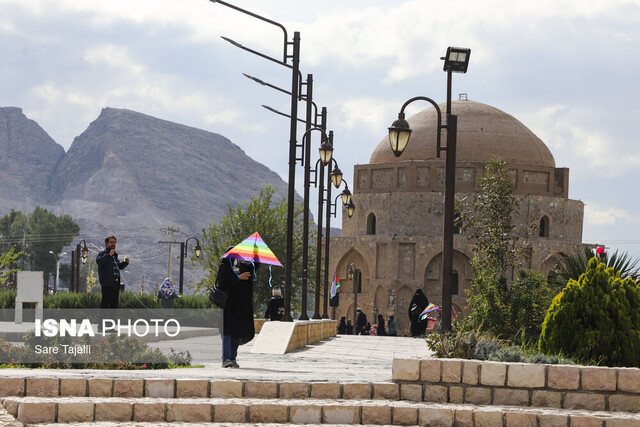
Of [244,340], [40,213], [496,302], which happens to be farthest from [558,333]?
[40,213]

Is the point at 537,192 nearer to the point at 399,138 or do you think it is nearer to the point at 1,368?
the point at 399,138

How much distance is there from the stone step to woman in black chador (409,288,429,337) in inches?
990

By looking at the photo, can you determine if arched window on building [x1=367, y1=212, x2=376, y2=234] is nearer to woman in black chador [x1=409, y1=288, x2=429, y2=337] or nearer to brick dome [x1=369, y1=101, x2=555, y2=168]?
brick dome [x1=369, y1=101, x2=555, y2=168]

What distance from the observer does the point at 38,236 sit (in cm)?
11831

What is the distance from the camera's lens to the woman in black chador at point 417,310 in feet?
111

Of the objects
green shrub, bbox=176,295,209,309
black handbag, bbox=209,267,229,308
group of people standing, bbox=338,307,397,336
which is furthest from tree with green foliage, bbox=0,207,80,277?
black handbag, bbox=209,267,229,308

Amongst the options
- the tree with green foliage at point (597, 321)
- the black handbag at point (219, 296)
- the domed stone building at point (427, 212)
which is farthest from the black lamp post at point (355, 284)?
the tree with green foliage at point (597, 321)

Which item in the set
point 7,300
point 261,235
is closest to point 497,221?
point 7,300

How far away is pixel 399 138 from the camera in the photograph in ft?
44.3

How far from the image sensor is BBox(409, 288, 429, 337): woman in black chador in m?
33.8

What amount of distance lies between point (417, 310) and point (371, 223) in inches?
1246

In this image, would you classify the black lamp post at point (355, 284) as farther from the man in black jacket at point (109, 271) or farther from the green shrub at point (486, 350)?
the green shrub at point (486, 350)

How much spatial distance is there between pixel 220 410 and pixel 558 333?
405 cm

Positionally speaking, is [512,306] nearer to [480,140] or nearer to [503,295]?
[503,295]
